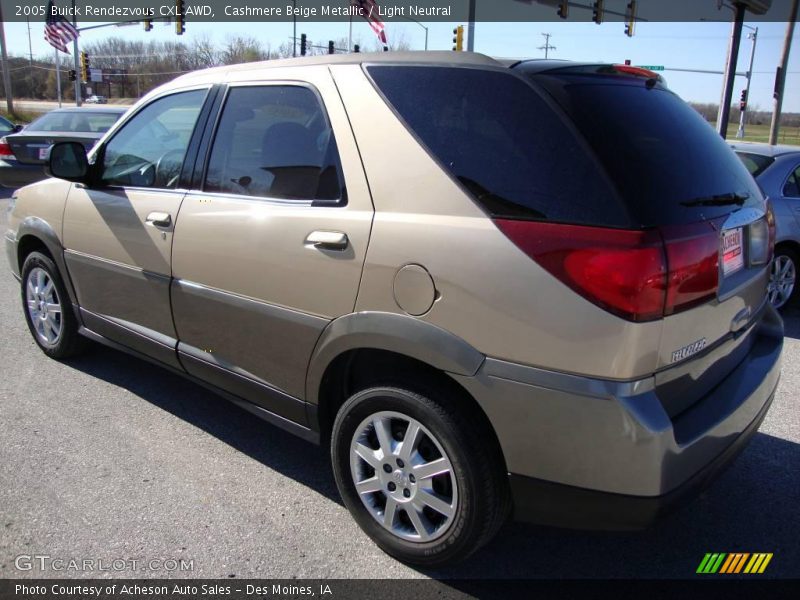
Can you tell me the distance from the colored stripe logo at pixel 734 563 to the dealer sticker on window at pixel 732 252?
118cm

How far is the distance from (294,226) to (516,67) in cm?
107

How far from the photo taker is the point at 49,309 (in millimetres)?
4410

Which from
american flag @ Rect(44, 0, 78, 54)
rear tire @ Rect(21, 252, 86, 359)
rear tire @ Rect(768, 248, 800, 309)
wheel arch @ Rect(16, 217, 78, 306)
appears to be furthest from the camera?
american flag @ Rect(44, 0, 78, 54)

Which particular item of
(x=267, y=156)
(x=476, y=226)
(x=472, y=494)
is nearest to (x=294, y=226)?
(x=267, y=156)

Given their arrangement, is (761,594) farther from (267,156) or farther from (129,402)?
(129,402)

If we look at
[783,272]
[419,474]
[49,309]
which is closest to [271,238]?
[419,474]

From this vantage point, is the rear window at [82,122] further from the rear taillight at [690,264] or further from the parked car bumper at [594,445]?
the rear taillight at [690,264]

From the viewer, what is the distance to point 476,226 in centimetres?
209

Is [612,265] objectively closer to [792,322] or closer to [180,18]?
[792,322]

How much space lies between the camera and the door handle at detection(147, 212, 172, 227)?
323cm

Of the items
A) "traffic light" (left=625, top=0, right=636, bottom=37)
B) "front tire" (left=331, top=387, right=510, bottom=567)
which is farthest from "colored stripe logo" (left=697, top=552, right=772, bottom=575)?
"traffic light" (left=625, top=0, right=636, bottom=37)

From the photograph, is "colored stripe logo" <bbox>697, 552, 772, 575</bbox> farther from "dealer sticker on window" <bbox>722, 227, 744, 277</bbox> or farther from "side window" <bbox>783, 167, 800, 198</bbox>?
"side window" <bbox>783, 167, 800, 198</bbox>

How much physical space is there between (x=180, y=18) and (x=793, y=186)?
78.1ft

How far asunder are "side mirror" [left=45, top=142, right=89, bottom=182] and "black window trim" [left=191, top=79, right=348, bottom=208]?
3.28ft
